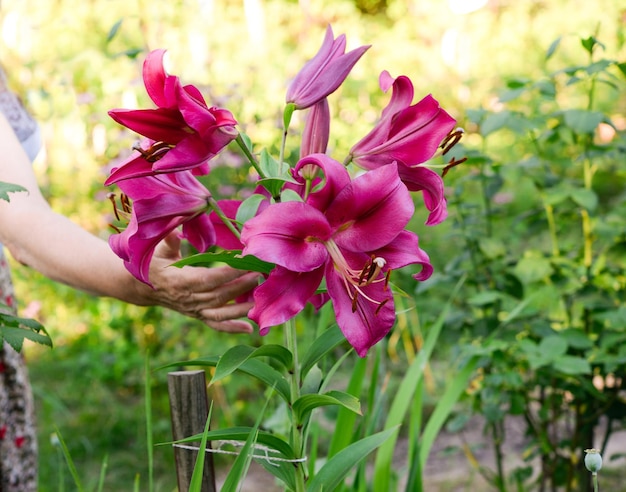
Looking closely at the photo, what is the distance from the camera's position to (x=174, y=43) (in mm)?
4539

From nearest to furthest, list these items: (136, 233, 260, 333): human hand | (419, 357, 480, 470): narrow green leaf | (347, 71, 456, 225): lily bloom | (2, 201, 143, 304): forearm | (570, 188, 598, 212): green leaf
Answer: (347, 71, 456, 225): lily bloom, (136, 233, 260, 333): human hand, (2, 201, 143, 304): forearm, (419, 357, 480, 470): narrow green leaf, (570, 188, 598, 212): green leaf

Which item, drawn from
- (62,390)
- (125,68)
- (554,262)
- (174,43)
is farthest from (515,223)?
(174,43)

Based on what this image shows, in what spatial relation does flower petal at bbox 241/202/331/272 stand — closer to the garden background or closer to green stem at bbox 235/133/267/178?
green stem at bbox 235/133/267/178

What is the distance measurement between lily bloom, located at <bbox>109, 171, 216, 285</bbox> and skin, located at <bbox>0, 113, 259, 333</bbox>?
110 millimetres

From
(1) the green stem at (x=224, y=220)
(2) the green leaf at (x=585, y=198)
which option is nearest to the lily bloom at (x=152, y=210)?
(1) the green stem at (x=224, y=220)

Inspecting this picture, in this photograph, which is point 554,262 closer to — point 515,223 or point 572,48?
point 515,223

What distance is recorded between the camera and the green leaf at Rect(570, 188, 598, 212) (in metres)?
1.71

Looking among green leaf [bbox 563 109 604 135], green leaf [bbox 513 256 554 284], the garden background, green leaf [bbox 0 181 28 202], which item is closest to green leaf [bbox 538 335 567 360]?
the garden background

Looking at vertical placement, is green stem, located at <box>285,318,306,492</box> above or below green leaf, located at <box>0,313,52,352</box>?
below

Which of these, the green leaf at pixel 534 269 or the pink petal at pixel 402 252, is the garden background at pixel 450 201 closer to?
the green leaf at pixel 534 269

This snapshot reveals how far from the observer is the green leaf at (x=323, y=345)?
3.14 feet

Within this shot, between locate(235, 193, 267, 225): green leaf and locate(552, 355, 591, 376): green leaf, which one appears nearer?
locate(235, 193, 267, 225): green leaf

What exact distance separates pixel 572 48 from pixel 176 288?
551 centimetres

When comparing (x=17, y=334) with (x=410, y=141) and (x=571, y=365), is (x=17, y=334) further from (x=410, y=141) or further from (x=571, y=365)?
(x=571, y=365)
